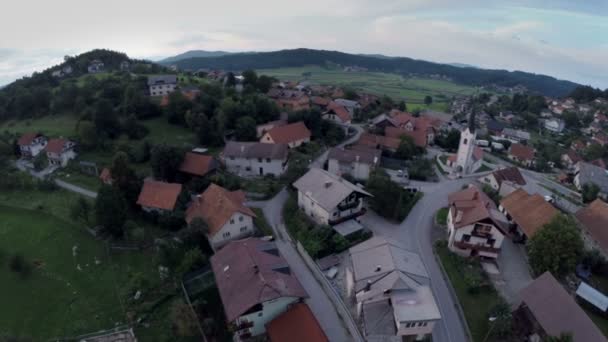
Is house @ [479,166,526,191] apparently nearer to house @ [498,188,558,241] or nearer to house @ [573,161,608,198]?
house @ [498,188,558,241]

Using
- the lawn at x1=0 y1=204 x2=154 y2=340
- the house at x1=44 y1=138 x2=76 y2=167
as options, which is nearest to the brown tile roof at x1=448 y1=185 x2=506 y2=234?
the lawn at x1=0 y1=204 x2=154 y2=340

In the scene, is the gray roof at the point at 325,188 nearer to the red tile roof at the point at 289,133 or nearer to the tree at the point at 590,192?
the red tile roof at the point at 289,133

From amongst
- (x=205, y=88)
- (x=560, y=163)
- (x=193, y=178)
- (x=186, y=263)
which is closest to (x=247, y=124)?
(x=193, y=178)

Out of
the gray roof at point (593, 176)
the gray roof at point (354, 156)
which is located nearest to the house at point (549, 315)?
the gray roof at point (354, 156)

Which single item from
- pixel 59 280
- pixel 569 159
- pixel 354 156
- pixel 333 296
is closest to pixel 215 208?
pixel 333 296

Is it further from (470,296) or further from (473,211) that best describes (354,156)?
(470,296)

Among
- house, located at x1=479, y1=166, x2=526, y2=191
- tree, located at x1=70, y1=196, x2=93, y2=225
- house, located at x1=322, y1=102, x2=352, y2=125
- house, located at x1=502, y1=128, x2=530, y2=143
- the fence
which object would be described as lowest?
the fence
